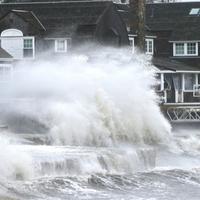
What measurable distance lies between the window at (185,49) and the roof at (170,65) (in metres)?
0.90

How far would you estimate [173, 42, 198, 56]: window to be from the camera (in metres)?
63.5

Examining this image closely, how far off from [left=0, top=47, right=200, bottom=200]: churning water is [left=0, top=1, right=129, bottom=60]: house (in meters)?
17.2

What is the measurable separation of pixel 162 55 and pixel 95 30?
10.6m

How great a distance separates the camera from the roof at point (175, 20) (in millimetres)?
63778

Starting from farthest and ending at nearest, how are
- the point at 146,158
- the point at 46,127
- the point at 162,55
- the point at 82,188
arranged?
the point at 162,55, the point at 46,127, the point at 146,158, the point at 82,188

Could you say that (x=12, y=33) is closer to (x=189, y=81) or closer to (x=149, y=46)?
(x=149, y=46)

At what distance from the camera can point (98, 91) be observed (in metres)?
30.6

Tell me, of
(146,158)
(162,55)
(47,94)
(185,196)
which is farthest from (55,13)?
(185,196)

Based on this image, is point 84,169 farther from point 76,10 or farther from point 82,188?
point 76,10

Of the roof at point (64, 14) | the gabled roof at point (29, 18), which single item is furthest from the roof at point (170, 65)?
the gabled roof at point (29, 18)

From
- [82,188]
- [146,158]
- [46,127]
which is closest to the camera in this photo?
[82,188]

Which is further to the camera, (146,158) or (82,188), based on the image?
(146,158)

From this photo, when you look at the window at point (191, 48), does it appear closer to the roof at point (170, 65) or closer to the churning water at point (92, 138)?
the roof at point (170, 65)

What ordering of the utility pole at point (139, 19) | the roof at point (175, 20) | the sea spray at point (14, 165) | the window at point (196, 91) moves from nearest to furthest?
the sea spray at point (14, 165) < the utility pole at point (139, 19) < the window at point (196, 91) < the roof at point (175, 20)
